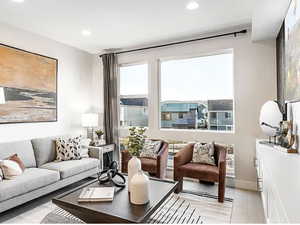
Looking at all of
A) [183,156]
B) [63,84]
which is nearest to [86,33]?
[63,84]

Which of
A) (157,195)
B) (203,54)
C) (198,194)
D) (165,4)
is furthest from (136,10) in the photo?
(198,194)

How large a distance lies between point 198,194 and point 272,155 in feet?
4.45

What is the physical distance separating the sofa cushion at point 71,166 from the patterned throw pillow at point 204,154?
5.85ft

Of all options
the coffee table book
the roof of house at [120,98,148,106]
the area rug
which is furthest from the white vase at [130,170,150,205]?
the roof of house at [120,98,148,106]

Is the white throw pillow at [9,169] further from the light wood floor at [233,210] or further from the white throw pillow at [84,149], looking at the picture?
the white throw pillow at [84,149]

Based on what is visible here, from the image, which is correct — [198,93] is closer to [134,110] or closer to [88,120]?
[134,110]

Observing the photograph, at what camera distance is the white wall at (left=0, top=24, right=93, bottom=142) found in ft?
10.5

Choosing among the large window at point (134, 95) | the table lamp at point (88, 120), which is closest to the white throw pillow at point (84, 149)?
the table lamp at point (88, 120)

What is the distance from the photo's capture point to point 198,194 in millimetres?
3016

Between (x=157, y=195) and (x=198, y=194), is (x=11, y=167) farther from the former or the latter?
(x=198, y=194)

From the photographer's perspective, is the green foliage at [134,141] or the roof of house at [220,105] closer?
the green foliage at [134,141]

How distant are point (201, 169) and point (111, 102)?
2457mm

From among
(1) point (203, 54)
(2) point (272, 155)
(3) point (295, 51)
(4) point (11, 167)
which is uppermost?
(1) point (203, 54)

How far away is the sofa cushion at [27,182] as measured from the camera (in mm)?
2242
